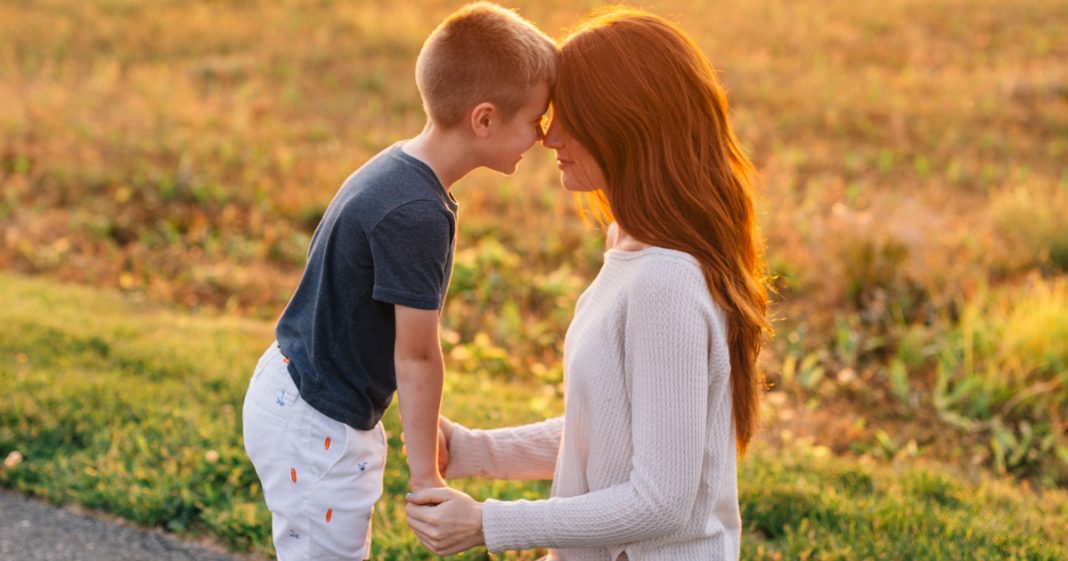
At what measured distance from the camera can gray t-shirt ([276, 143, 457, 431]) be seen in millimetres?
2301

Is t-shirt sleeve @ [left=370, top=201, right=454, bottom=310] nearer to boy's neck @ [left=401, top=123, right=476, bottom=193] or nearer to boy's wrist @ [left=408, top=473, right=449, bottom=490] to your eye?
boy's neck @ [left=401, top=123, right=476, bottom=193]

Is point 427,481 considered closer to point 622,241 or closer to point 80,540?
point 622,241

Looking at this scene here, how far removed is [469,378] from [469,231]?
321cm

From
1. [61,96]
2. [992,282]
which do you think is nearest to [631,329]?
[992,282]

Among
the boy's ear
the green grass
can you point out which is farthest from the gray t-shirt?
the green grass

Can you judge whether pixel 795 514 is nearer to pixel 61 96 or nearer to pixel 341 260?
pixel 341 260

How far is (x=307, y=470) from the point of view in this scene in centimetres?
256

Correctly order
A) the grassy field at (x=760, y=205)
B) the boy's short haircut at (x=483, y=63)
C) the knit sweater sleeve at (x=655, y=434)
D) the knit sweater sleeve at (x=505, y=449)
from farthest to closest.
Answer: the grassy field at (x=760, y=205)
the knit sweater sleeve at (x=505, y=449)
the boy's short haircut at (x=483, y=63)
the knit sweater sleeve at (x=655, y=434)

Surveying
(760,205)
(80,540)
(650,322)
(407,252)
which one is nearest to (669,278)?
(650,322)

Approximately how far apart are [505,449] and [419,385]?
455 mm

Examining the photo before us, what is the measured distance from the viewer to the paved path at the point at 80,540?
3.74 metres

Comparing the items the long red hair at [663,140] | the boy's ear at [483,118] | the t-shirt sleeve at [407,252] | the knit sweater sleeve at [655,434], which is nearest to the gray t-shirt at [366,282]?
the t-shirt sleeve at [407,252]

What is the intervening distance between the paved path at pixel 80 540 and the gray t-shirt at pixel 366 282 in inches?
58.0

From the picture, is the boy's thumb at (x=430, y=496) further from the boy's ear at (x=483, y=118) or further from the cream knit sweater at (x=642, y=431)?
the boy's ear at (x=483, y=118)
